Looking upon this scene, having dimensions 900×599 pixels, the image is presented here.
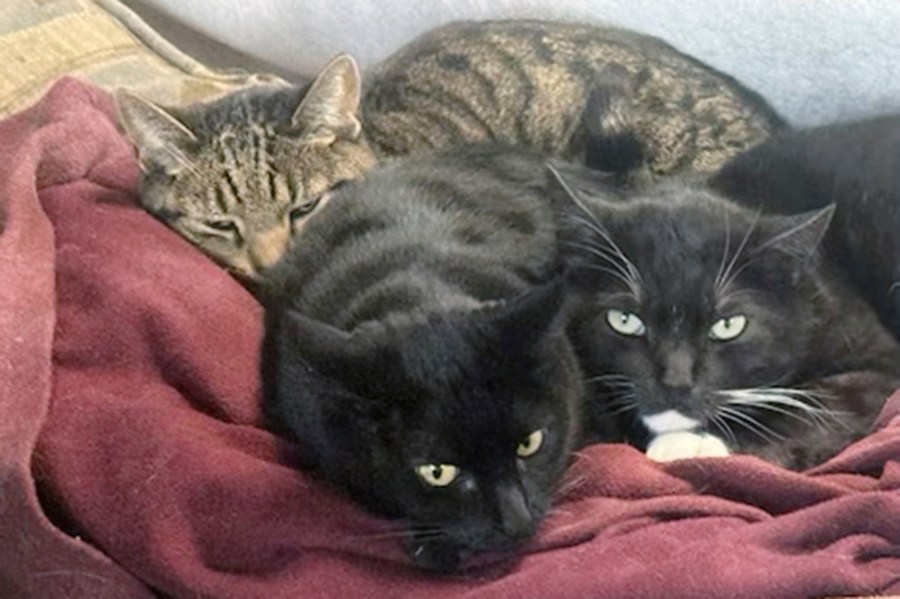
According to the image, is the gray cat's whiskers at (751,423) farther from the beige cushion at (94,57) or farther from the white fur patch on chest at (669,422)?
the beige cushion at (94,57)

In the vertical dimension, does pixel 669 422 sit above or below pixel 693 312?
below

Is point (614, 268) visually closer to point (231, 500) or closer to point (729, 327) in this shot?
point (729, 327)

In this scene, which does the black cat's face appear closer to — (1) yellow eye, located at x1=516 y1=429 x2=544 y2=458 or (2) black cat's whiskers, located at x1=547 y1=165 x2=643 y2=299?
(2) black cat's whiskers, located at x1=547 y1=165 x2=643 y2=299

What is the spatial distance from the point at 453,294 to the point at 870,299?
1.95 ft

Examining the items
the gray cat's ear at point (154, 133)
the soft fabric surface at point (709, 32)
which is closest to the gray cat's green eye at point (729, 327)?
the soft fabric surface at point (709, 32)

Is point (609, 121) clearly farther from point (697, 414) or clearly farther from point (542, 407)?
point (542, 407)

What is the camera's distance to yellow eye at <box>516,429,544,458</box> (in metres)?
1.10

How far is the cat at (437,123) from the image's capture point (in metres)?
1.56

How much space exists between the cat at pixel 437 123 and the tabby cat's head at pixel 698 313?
0.27 metres

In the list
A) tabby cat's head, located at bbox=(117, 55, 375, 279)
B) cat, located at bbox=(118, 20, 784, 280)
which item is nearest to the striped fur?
cat, located at bbox=(118, 20, 784, 280)

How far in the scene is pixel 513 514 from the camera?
1072 mm

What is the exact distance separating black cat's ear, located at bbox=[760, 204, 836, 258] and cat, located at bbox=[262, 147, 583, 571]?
25 centimetres

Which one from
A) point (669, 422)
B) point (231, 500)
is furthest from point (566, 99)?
point (231, 500)

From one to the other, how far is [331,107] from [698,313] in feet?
2.04
